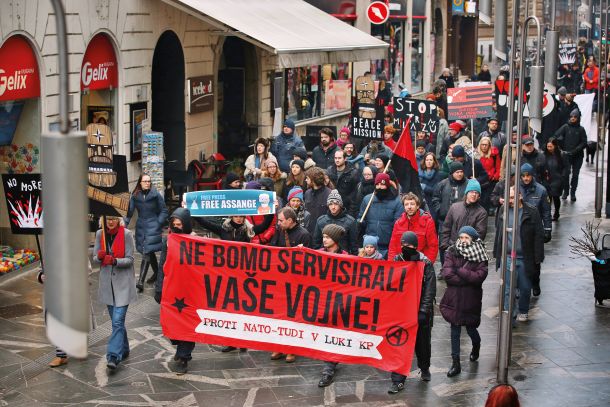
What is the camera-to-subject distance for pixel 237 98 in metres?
26.4

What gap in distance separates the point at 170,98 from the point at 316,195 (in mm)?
7516

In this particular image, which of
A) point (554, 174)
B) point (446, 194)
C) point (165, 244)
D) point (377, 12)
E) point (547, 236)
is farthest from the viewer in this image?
point (377, 12)

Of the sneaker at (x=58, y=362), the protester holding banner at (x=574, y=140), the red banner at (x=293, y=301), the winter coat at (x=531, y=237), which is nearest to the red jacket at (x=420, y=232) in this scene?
the winter coat at (x=531, y=237)

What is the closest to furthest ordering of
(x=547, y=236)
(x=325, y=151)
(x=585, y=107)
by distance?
1. (x=547, y=236)
2. (x=325, y=151)
3. (x=585, y=107)

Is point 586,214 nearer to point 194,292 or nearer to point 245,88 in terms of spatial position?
point 245,88

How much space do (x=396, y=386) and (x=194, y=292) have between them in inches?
85.2

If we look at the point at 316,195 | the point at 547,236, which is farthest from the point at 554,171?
the point at 316,195

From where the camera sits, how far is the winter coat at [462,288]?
461 inches

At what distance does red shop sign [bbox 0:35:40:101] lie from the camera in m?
15.7

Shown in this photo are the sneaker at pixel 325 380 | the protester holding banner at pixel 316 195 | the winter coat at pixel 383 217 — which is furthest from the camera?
the protester holding banner at pixel 316 195

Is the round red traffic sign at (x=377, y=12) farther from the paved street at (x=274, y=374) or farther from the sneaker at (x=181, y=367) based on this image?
the sneaker at (x=181, y=367)

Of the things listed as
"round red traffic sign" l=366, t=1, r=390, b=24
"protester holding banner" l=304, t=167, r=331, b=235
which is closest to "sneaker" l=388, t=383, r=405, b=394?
"protester holding banner" l=304, t=167, r=331, b=235

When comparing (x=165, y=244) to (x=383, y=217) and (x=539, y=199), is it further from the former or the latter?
(x=539, y=199)

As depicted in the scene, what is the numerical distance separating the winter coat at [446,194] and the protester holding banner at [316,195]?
1.88 meters
